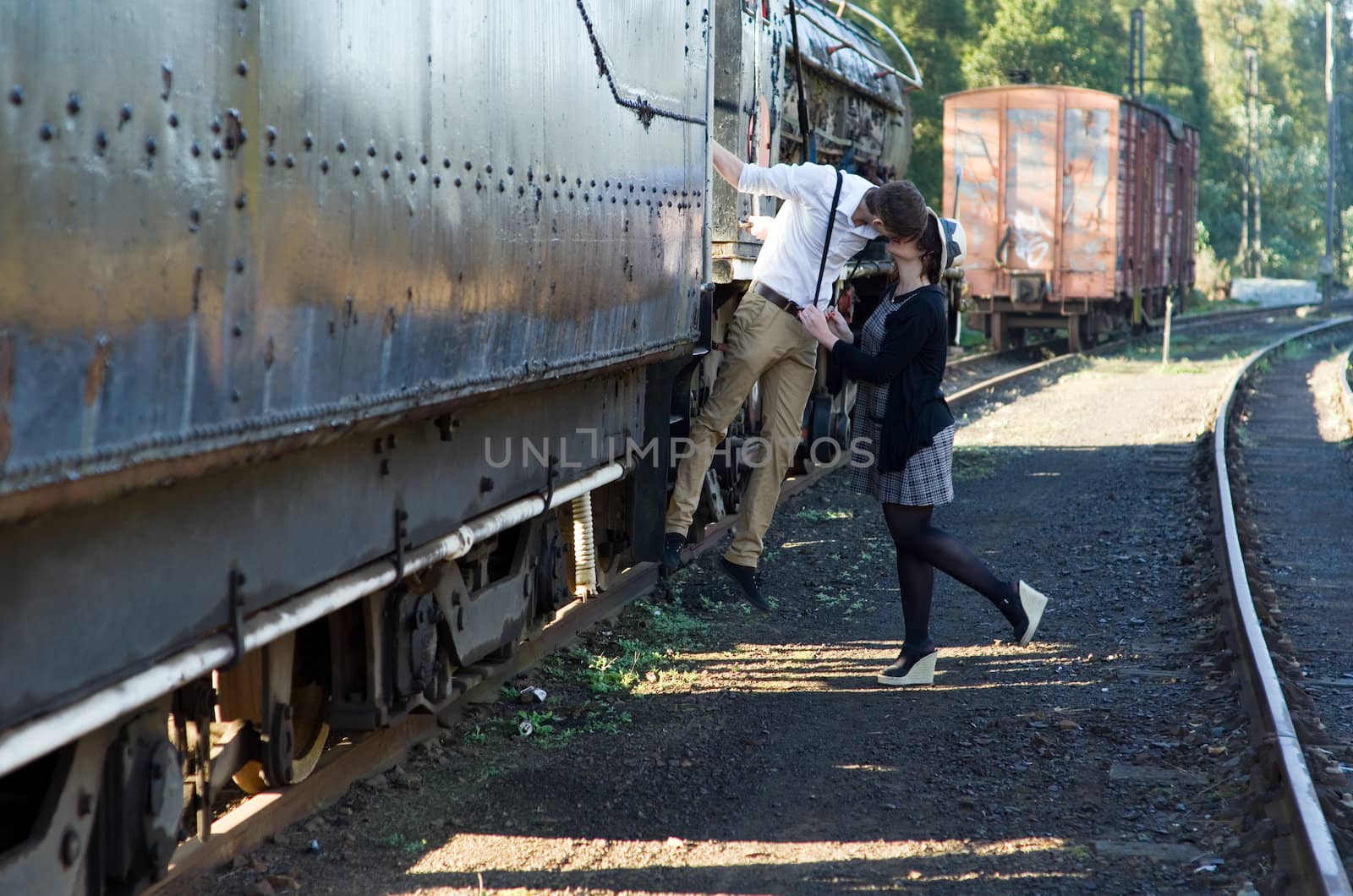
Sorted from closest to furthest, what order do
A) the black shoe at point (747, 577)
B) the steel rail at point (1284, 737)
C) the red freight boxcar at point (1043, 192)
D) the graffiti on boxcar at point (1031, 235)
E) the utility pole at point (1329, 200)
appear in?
the steel rail at point (1284, 737), the black shoe at point (747, 577), the red freight boxcar at point (1043, 192), the graffiti on boxcar at point (1031, 235), the utility pole at point (1329, 200)

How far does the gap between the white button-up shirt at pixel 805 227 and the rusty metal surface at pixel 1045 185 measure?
1563cm

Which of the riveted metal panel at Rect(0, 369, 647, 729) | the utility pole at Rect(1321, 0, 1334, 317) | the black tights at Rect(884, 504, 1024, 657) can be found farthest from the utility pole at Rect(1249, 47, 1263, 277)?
the riveted metal panel at Rect(0, 369, 647, 729)

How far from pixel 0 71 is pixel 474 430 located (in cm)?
241

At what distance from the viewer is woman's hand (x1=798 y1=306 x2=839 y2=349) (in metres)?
5.90

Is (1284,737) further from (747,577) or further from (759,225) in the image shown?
(759,225)

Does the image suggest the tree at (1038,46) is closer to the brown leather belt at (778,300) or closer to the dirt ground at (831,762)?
the dirt ground at (831,762)

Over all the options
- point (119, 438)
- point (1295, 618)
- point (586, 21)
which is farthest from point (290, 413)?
point (1295, 618)

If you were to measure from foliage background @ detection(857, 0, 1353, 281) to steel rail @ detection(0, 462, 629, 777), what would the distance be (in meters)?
29.1

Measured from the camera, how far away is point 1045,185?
22.3 metres

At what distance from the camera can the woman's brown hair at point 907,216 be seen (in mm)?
5625

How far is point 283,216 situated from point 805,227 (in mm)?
3608

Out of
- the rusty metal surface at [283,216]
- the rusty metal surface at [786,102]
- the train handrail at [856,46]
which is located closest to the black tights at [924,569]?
the rusty metal surface at [283,216]

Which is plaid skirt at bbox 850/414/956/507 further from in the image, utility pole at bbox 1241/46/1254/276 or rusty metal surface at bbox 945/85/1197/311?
utility pole at bbox 1241/46/1254/276

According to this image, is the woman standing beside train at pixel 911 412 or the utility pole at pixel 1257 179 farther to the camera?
the utility pole at pixel 1257 179
